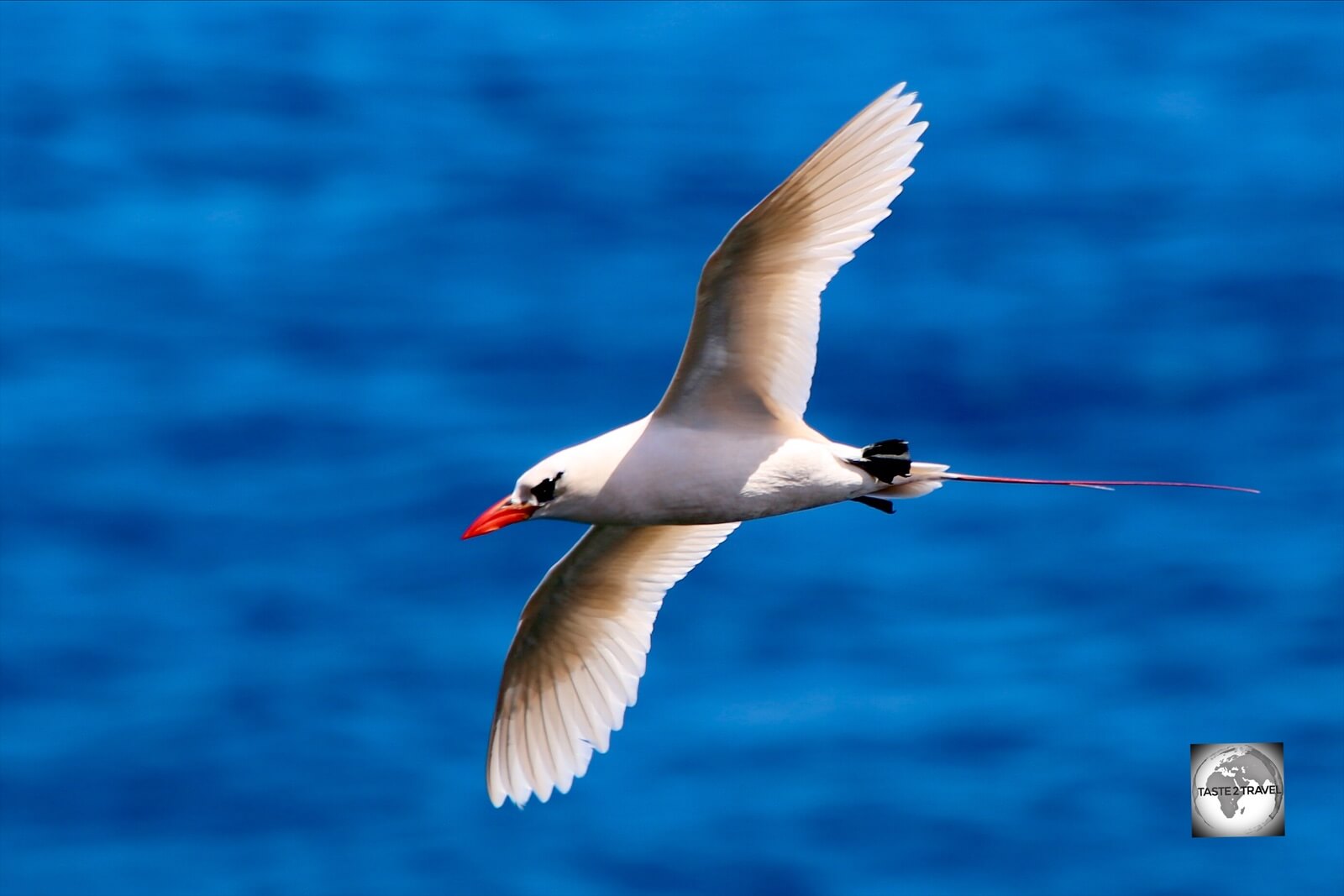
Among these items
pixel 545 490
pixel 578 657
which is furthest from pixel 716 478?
pixel 578 657

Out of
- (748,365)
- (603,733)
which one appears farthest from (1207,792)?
(748,365)

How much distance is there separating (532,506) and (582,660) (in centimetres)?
289

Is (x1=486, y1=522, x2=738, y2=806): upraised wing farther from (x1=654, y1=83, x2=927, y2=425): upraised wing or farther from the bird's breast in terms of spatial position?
(x1=654, y1=83, x2=927, y2=425): upraised wing

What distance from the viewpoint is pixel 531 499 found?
46.9ft

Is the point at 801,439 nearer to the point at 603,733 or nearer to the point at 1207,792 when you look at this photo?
the point at 603,733

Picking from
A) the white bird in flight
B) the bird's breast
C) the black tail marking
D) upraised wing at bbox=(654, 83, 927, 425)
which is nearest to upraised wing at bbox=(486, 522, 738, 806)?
the white bird in flight

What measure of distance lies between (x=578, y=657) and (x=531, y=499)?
2904 mm

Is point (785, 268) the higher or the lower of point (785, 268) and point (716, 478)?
the higher

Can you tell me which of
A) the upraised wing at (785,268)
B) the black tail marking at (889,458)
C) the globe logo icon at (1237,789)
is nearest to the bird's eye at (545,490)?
the upraised wing at (785,268)

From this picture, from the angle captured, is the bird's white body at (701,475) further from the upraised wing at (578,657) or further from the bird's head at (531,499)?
the upraised wing at (578,657)

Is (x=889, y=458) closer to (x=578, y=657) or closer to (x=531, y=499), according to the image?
(x=531, y=499)

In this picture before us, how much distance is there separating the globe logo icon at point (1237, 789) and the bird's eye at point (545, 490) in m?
7.20

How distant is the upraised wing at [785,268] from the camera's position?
14297 mm

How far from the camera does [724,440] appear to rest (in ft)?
48.0
